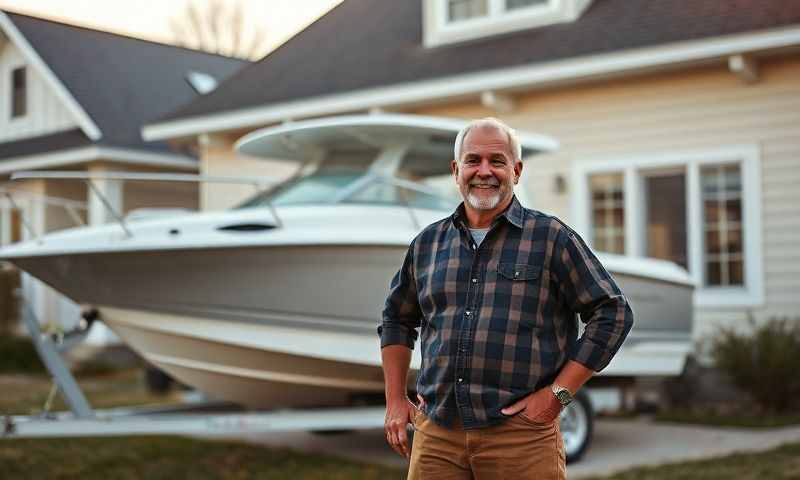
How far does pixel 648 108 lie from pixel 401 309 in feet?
24.8

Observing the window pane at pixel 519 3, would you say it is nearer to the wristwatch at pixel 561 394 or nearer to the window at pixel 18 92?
the wristwatch at pixel 561 394

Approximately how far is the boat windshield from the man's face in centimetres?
368

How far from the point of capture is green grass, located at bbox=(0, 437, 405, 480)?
22.4ft

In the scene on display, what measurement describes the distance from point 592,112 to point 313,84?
3.78m

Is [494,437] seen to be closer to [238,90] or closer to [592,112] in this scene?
[592,112]

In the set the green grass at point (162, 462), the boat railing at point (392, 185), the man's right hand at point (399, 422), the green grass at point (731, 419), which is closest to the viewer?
the man's right hand at point (399, 422)

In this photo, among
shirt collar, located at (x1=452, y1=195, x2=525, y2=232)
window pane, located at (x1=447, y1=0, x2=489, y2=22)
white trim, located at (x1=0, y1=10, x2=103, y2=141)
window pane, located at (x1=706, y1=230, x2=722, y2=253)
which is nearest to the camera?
shirt collar, located at (x1=452, y1=195, x2=525, y2=232)

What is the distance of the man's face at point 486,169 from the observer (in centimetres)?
302

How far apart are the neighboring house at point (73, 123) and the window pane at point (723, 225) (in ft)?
29.3

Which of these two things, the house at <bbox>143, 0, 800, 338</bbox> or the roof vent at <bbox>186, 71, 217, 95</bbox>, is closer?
the house at <bbox>143, 0, 800, 338</bbox>

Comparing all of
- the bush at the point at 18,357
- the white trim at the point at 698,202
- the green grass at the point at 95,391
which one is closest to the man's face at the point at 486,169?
the green grass at the point at 95,391

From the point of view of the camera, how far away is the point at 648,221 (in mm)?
10406

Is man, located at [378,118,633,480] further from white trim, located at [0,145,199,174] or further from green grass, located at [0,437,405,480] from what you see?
white trim, located at [0,145,199,174]

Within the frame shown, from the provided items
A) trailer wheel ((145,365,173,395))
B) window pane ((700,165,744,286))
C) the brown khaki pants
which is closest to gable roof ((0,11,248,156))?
trailer wheel ((145,365,173,395))
